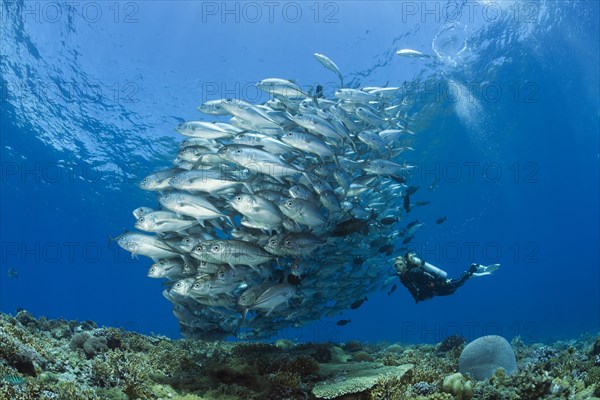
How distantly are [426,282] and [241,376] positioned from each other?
22.9 feet

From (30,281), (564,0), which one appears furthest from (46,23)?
(30,281)

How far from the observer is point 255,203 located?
22.0 feet

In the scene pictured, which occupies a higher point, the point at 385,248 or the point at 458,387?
the point at 385,248

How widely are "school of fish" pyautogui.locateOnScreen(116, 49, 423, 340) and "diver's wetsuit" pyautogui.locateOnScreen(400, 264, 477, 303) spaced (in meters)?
3.44

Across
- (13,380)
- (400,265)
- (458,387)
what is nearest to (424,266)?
(400,265)

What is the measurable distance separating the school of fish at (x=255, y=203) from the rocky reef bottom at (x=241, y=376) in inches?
39.6

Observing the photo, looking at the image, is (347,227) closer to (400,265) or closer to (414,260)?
(400,265)

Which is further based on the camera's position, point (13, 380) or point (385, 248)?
point (385, 248)

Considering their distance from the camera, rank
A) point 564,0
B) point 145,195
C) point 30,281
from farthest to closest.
→ 1. point 30,281
2. point 145,195
3. point 564,0

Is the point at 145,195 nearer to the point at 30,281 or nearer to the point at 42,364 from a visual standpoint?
the point at 42,364

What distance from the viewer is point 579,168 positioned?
5181cm

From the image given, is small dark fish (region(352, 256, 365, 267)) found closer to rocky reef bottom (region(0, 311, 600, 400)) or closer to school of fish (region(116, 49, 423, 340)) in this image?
school of fish (region(116, 49, 423, 340))

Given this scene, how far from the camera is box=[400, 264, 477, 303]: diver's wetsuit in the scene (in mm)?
12305

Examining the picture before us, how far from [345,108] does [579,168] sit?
54.2 meters
